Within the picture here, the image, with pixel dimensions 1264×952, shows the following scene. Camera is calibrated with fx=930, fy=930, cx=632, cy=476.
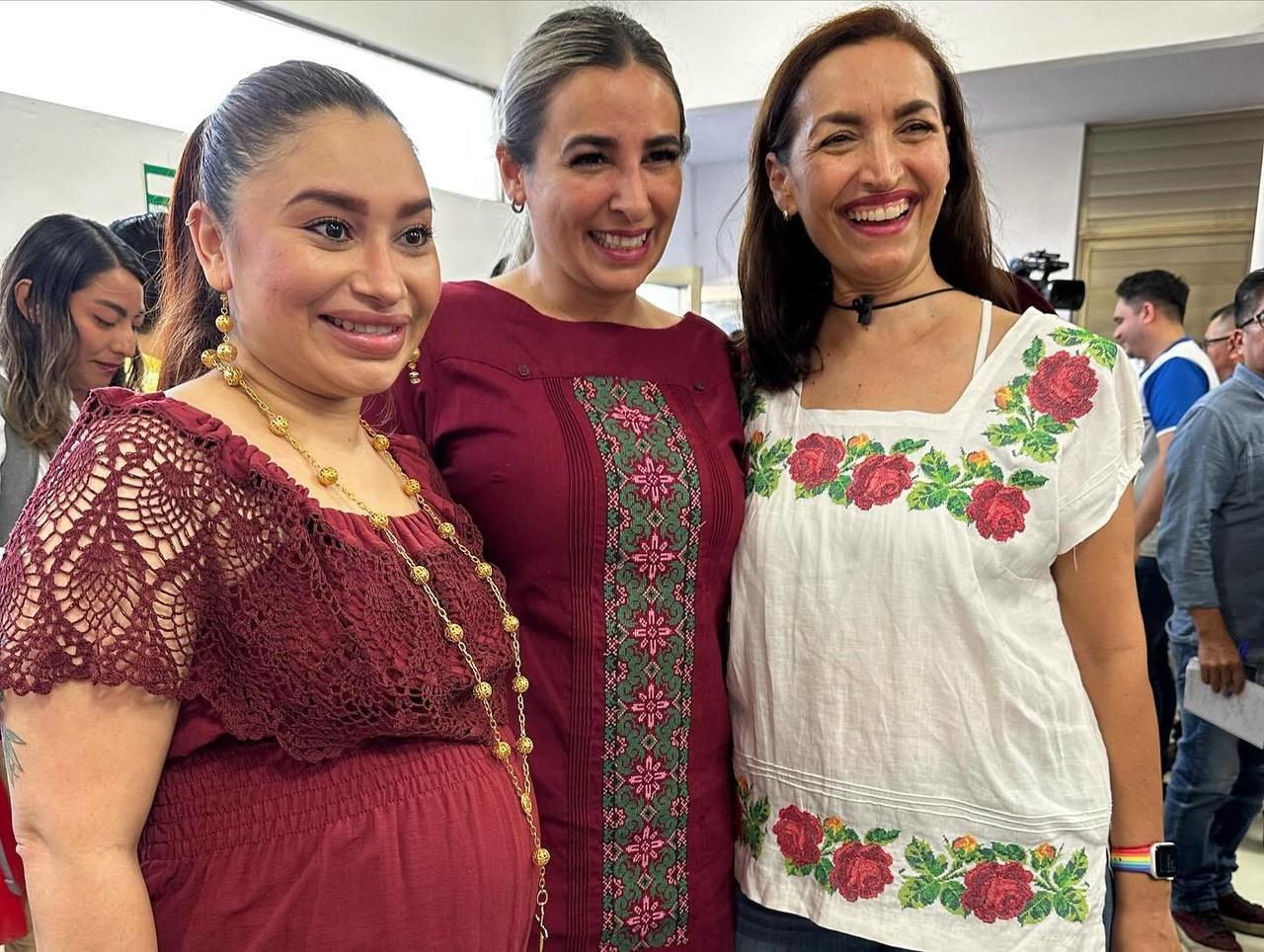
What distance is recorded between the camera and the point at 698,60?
4.38m

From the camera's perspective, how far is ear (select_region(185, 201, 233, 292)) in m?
0.88

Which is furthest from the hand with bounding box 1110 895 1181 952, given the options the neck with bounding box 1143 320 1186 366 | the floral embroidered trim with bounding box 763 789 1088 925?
the neck with bounding box 1143 320 1186 366

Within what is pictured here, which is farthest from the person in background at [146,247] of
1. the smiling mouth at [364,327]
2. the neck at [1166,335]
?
the neck at [1166,335]

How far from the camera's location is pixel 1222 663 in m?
2.52

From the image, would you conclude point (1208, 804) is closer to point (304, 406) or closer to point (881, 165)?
point (881, 165)

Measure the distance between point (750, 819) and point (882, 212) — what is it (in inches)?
33.2

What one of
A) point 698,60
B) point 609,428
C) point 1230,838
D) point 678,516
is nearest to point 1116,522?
point 678,516

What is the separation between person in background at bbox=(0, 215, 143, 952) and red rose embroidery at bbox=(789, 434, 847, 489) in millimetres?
1578

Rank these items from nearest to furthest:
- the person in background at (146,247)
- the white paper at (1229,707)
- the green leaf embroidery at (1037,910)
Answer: the green leaf embroidery at (1037,910) → the person in background at (146,247) → the white paper at (1229,707)

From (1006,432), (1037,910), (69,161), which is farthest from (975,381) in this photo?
(69,161)

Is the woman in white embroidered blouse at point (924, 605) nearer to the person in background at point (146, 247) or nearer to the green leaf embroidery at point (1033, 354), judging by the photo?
the green leaf embroidery at point (1033, 354)

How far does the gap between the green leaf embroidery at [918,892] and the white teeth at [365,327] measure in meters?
0.89

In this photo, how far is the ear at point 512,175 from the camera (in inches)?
52.1

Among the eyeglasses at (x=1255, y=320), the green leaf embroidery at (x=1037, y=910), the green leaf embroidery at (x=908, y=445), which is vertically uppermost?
the eyeglasses at (x=1255, y=320)
